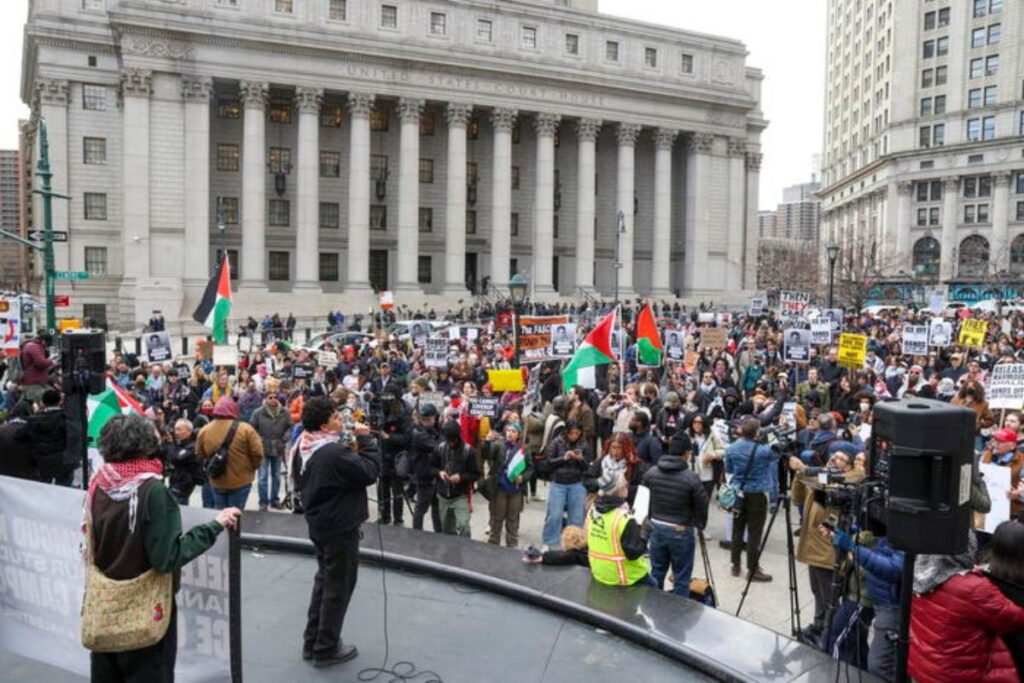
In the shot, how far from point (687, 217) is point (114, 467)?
208ft

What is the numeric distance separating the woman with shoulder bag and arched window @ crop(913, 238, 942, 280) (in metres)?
94.9

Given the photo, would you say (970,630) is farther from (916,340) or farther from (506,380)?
(916,340)

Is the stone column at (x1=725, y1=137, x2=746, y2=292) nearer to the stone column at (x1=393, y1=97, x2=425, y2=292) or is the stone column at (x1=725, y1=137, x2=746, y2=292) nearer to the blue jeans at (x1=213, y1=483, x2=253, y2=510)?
the stone column at (x1=393, y1=97, x2=425, y2=292)

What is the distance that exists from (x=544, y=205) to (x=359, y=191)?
13.8m

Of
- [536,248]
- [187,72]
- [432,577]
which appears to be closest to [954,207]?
[536,248]

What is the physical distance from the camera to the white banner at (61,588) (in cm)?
536

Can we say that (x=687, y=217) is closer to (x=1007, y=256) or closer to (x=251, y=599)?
(x=1007, y=256)

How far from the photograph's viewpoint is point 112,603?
4586 millimetres

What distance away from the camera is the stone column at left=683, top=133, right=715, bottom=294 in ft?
209

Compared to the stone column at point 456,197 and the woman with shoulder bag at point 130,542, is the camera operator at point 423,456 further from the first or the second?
the stone column at point 456,197

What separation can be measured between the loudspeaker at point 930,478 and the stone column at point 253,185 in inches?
1973

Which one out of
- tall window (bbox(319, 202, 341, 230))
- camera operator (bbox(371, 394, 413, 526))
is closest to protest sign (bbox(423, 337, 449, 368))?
camera operator (bbox(371, 394, 413, 526))

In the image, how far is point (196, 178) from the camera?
4969 cm

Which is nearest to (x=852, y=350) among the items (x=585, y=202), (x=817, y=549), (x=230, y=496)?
(x=817, y=549)
